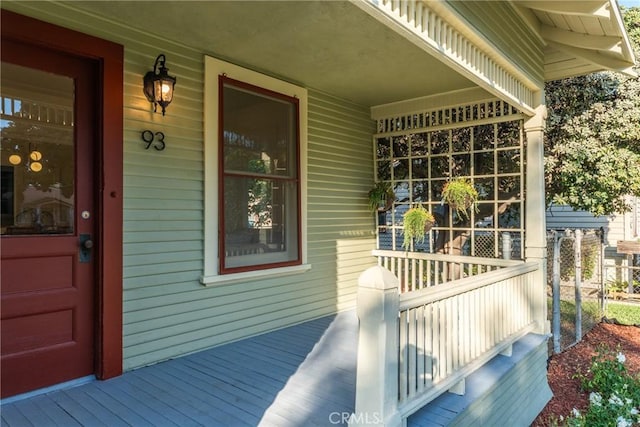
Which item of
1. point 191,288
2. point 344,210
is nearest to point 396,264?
point 344,210

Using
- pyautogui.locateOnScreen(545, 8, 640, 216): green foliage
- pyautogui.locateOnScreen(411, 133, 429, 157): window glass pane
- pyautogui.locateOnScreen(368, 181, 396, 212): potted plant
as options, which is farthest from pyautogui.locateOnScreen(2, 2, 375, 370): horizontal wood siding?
pyautogui.locateOnScreen(545, 8, 640, 216): green foliage

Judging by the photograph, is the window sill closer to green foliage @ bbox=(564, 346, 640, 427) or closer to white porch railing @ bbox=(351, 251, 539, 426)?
white porch railing @ bbox=(351, 251, 539, 426)

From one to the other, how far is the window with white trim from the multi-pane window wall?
1.52m

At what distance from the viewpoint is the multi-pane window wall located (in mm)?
4504

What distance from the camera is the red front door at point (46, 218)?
2.42 meters

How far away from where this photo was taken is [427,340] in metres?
2.32

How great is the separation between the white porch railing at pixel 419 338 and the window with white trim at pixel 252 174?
6.04 feet

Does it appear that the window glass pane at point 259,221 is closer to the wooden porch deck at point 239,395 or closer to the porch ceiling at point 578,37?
the wooden porch deck at point 239,395

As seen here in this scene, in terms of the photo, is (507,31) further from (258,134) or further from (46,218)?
(46,218)

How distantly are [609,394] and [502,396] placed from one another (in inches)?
63.2

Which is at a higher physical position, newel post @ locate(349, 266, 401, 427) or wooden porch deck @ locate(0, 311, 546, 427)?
newel post @ locate(349, 266, 401, 427)

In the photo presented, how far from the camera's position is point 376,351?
1922mm

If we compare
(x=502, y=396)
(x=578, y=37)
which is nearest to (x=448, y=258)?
(x=502, y=396)

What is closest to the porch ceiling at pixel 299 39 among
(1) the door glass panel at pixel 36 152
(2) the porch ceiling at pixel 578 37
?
(1) the door glass panel at pixel 36 152
